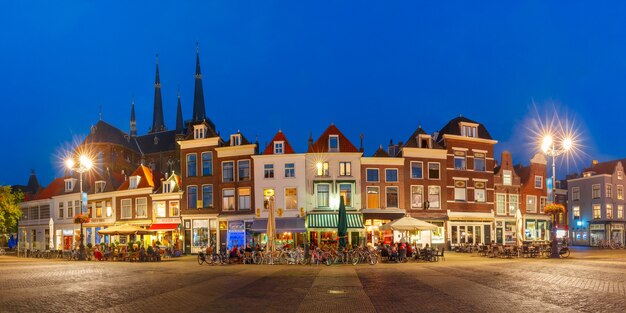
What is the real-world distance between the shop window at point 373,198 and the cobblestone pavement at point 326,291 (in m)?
24.2

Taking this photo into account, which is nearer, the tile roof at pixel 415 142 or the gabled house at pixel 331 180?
the gabled house at pixel 331 180

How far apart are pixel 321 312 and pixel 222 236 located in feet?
130

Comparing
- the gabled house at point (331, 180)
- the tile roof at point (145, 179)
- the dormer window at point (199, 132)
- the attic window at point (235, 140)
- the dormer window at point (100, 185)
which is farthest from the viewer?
the dormer window at point (100, 185)

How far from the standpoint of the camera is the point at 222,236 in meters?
53.5

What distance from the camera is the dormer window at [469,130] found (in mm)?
56219

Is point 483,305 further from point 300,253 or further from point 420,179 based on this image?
point 420,179

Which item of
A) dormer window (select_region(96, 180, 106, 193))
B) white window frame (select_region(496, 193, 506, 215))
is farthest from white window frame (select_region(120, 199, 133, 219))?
white window frame (select_region(496, 193, 506, 215))

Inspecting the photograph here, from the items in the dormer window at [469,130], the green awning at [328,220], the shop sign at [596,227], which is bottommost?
the shop sign at [596,227]

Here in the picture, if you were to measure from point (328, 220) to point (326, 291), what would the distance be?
29949mm

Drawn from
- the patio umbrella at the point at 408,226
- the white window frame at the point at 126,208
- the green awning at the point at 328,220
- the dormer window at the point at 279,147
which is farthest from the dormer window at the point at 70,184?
the patio umbrella at the point at 408,226

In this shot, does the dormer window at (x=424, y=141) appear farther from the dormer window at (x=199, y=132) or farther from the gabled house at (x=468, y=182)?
the dormer window at (x=199, y=132)

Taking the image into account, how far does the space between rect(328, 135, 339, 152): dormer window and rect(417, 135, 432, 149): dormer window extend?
8198 millimetres

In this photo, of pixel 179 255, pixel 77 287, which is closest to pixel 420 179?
pixel 179 255

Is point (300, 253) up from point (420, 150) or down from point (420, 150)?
down
